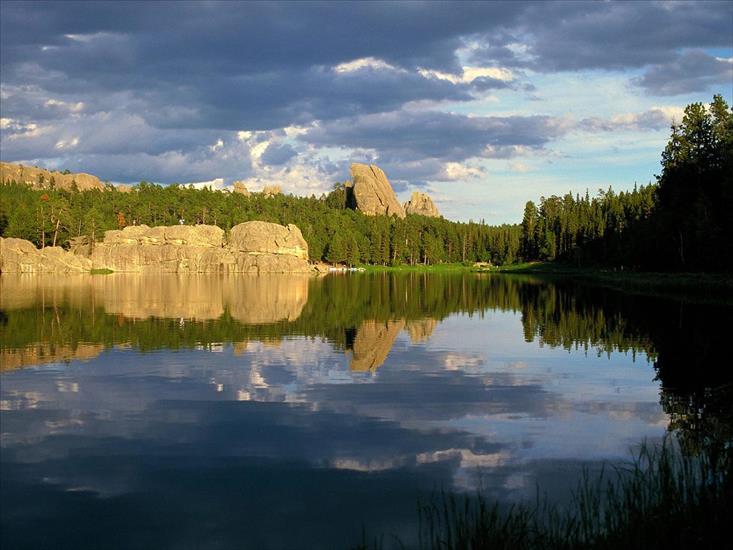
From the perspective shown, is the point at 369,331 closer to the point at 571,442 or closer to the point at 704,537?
the point at 571,442

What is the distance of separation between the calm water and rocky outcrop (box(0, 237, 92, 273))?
9541 centimetres

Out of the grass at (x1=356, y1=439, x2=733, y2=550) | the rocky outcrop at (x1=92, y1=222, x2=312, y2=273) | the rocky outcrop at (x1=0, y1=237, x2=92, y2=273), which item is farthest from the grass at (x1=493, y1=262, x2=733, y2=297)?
the rocky outcrop at (x1=0, y1=237, x2=92, y2=273)

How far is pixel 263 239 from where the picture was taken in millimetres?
159000

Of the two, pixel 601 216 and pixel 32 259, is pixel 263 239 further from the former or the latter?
pixel 601 216

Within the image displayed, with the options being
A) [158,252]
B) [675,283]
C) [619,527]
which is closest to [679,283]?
[675,283]

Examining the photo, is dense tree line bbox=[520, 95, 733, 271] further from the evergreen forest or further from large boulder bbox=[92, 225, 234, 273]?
large boulder bbox=[92, 225, 234, 273]

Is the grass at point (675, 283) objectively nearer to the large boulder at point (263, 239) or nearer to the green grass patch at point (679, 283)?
the green grass patch at point (679, 283)

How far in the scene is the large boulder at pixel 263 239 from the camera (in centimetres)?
15838

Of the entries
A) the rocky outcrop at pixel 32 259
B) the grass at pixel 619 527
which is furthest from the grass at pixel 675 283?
the rocky outcrop at pixel 32 259

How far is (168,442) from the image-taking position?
16.3 m

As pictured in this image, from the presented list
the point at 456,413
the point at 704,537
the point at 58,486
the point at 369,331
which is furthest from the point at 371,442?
the point at 369,331

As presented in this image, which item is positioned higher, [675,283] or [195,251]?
[195,251]

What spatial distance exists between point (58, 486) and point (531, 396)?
565 inches

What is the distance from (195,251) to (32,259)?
34.6 metres
